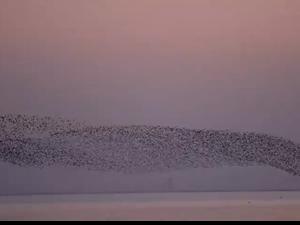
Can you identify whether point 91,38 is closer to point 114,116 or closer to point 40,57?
point 40,57

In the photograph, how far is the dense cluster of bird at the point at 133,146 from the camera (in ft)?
5.87

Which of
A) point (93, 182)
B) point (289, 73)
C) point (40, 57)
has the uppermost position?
point (40, 57)

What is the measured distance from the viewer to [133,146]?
1.80m

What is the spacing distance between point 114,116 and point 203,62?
0.52 m

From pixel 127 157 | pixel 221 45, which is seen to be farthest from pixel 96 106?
pixel 221 45

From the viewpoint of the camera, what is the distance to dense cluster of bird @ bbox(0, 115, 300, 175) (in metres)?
1.79

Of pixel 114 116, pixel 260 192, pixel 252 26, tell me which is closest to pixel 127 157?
pixel 114 116

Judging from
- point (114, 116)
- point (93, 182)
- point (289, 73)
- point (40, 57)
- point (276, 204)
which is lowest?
point (276, 204)

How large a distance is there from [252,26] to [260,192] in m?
0.85

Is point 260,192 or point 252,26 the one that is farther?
point 260,192

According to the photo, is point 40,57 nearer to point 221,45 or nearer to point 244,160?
point 221,45

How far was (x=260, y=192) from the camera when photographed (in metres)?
1.84

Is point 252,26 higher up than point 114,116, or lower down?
higher up

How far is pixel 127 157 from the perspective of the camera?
1.80 metres
